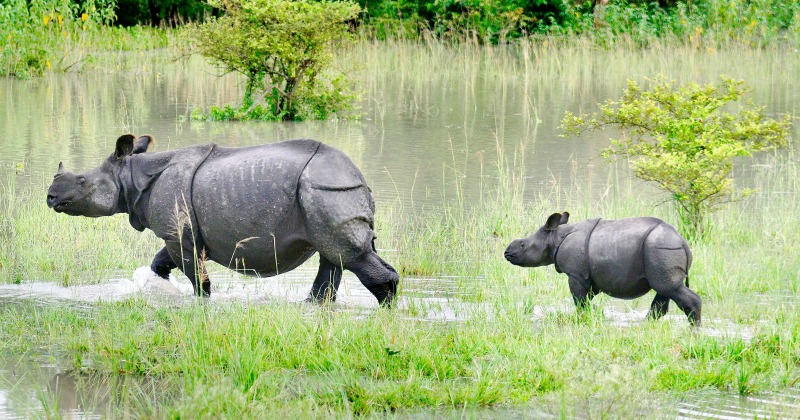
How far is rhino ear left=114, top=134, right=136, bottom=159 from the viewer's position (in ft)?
24.4

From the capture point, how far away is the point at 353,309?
726cm

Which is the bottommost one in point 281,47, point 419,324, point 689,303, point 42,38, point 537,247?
point 419,324

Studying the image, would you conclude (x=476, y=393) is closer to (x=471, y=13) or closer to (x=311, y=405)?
(x=311, y=405)

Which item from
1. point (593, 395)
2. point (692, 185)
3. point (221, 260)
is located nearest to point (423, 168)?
point (692, 185)

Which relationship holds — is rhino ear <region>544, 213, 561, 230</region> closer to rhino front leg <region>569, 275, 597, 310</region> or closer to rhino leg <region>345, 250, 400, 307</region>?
rhino front leg <region>569, 275, 597, 310</region>

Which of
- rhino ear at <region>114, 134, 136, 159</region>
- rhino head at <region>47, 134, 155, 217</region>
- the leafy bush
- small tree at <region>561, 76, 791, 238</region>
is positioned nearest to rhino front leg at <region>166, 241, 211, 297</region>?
rhino head at <region>47, 134, 155, 217</region>

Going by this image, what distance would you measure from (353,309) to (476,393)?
2141 millimetres

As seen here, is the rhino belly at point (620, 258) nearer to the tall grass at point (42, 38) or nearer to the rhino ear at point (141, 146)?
the rhino ear at point (141, 146)

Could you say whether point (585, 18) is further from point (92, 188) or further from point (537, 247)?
point (92, 188)

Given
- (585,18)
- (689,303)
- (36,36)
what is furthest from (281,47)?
(585,18)

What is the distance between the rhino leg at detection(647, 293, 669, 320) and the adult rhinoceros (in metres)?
1.64

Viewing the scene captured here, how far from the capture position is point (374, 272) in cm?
711

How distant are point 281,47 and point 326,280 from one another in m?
9.87

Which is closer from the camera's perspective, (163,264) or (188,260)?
(188,260)
